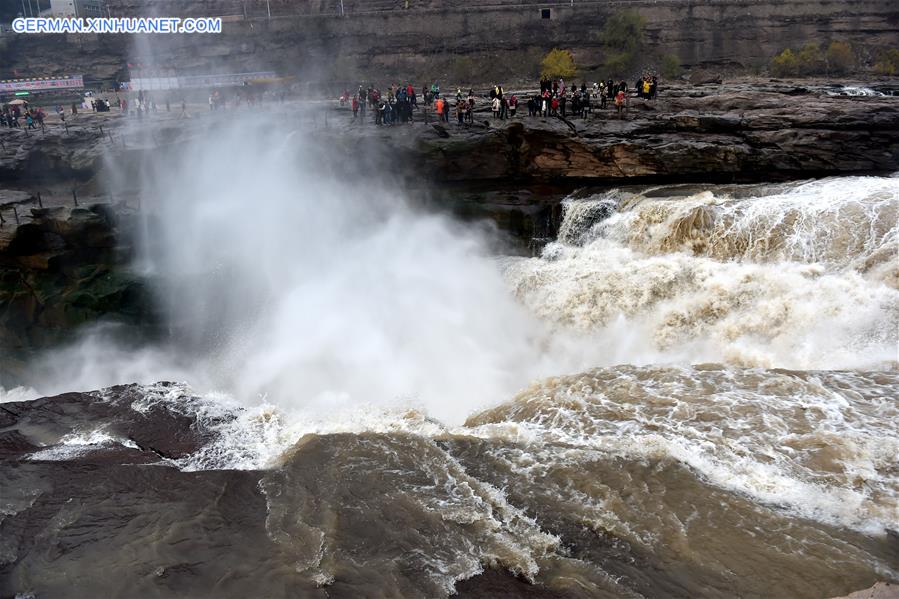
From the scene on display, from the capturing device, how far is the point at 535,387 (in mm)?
10367

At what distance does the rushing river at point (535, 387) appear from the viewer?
671 cm

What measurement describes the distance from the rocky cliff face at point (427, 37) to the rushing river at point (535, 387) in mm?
16893

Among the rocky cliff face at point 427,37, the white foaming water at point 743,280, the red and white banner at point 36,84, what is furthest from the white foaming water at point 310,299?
the rocky cliff face at point 427,37

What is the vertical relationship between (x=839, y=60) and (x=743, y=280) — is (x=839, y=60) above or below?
above

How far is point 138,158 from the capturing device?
18.7m

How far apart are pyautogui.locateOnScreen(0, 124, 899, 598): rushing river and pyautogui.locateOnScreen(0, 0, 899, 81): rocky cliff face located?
1689 cm

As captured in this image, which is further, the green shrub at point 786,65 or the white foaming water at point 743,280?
the green shrub at point 786,65

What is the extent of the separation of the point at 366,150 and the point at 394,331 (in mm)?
6153

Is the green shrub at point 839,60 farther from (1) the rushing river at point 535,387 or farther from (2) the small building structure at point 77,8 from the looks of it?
(2) the small building structure at point 77,8

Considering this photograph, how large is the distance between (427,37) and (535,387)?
26.8m

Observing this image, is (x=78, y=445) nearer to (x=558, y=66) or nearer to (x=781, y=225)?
(x=781, y=225)

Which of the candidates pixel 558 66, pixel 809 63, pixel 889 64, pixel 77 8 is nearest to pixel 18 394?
pixel 558 66

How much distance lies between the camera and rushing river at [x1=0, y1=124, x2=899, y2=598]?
6.71m

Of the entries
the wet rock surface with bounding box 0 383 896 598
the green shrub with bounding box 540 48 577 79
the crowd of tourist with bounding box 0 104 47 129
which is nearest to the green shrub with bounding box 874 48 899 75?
the green shrub with bounding box 540 48 577 79
